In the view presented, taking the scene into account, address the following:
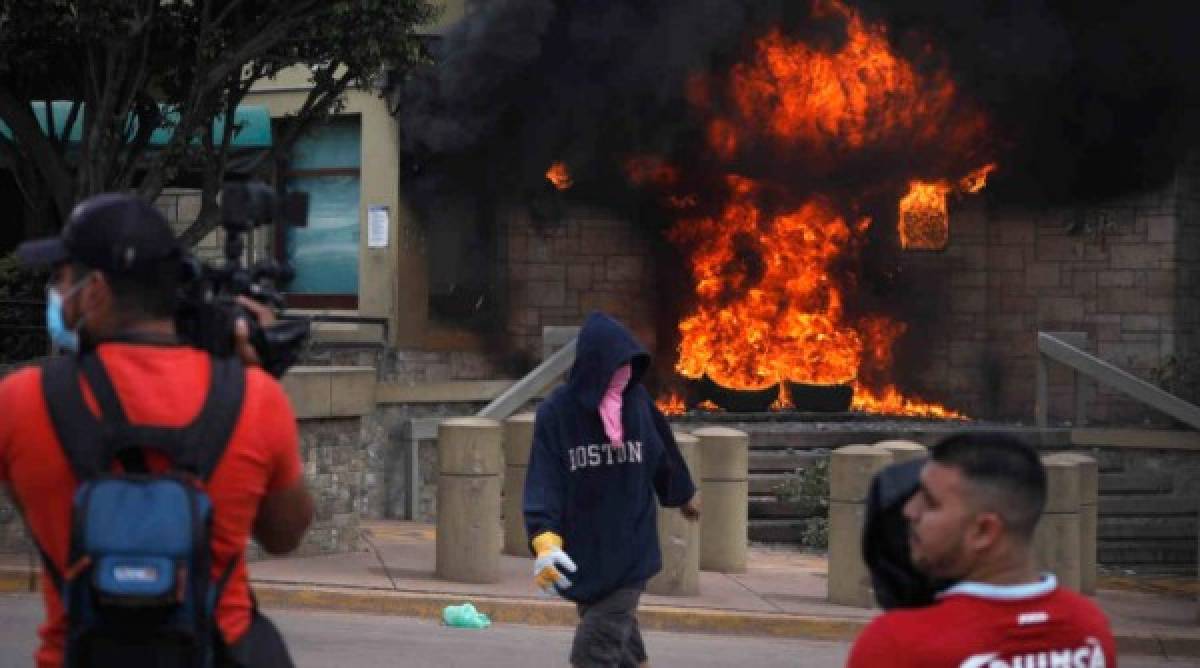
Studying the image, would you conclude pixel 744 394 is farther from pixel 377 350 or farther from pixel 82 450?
pixel 82 450

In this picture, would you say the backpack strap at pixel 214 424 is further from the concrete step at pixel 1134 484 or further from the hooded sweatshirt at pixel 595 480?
the concrete step at pixel 1134 484

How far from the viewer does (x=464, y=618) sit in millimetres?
11836

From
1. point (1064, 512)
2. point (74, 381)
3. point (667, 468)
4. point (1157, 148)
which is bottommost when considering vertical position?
point (1064, 512)

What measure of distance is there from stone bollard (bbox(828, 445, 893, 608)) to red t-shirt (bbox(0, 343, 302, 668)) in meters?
8.91

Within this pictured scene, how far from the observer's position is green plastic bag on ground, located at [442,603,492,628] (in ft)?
38.8

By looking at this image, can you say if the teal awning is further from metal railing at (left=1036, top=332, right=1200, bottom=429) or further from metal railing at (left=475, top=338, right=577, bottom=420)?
metal railing at (left=1036, top=332, right=1200, bottom=429)

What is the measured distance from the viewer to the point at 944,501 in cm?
344

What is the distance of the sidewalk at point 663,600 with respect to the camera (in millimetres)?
12031

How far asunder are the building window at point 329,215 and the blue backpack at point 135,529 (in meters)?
20.0

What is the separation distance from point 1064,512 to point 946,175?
10982mm

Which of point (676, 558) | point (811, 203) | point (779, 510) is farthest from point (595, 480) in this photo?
point (811, 203)

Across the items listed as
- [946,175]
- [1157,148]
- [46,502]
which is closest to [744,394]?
[946,175]

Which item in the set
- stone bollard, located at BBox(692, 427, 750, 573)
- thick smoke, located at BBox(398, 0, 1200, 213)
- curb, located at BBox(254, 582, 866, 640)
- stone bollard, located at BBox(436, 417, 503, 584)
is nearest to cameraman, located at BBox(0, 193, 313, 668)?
curb, located at BBox(254, 582, 866, 640)

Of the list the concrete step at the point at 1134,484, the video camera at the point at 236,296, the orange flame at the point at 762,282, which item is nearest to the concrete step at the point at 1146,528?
the concrete step at the point at 1134,484
